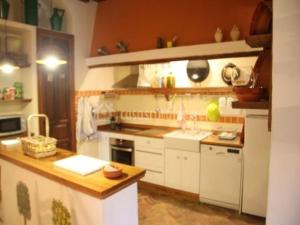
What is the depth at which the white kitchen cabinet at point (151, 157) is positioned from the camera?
3.48 metres

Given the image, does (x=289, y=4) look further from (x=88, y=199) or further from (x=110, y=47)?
(x=110, y=47)

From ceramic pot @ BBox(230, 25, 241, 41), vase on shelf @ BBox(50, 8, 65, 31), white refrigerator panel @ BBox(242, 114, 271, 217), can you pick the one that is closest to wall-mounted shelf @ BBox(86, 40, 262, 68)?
ceramic pot @ BBox(230, 25, 241, 41)

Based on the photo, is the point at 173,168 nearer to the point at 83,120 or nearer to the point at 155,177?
the point at 155,177

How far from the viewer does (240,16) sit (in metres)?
2.65

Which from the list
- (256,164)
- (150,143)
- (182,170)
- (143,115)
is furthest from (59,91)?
(256,164)

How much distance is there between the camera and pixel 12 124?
3.13m

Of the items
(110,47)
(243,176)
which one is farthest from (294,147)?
(110,47)

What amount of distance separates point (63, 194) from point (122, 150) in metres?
2.19

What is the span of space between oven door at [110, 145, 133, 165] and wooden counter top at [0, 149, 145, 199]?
1.85 meters

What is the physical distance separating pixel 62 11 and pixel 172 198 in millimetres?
3263

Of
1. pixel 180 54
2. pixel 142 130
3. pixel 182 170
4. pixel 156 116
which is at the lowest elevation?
pixel 182 170

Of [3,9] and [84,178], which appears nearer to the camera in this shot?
[84,178]

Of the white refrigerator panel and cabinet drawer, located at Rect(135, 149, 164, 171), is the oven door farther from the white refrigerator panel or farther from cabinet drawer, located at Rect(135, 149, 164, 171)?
the white refrigerator panel

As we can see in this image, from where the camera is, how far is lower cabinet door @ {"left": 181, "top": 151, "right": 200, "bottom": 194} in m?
3.17
